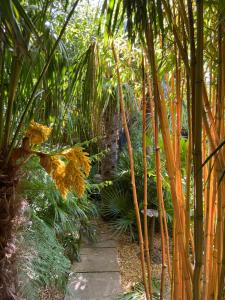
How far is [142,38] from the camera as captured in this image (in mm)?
909

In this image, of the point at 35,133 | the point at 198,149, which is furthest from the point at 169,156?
the point at 35,133

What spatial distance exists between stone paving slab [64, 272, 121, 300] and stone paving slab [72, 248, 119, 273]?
79 mm

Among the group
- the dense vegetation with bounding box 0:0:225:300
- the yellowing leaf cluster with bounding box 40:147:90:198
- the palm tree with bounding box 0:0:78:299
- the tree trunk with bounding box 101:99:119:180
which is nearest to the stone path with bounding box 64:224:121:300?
the dense vegetation with bounding box 0:0:225:300

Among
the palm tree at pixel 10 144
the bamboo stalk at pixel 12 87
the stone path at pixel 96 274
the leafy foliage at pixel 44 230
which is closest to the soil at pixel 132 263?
the stone path at pixel 96 274

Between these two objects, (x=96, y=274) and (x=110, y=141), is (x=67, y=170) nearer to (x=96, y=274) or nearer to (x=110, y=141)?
(x=96, y=274)

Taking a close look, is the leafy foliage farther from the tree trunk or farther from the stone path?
the tree trunk

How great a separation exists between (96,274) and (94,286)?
19 centimetres

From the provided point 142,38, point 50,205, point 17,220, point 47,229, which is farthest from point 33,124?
point 50,205

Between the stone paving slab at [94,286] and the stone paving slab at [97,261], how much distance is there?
0.26 feet

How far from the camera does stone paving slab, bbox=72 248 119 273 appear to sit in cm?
269

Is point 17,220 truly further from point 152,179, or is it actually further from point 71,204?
point 152,179

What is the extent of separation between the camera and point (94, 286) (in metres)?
2.40

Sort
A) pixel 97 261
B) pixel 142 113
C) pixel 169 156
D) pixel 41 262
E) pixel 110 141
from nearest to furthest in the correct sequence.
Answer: pixel 169 156 → pixel 142 113 → pixel 41 262 → pixel 97 261 → pixel 110 141

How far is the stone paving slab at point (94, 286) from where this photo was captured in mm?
2275
